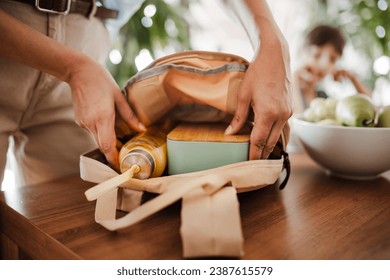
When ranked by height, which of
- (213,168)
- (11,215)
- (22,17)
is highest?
(22,17)

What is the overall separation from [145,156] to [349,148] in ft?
1.28

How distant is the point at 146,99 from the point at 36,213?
23 centimetres

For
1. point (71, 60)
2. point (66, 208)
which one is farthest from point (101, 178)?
point (71, 60)

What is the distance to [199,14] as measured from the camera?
1.66 m

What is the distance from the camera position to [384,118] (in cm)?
61

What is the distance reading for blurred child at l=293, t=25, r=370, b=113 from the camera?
68.7 inches

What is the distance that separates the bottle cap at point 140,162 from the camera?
1.41 ft

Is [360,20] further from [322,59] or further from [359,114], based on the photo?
[359,114]

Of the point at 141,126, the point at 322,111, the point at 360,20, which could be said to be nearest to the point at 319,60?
the point at 360,20

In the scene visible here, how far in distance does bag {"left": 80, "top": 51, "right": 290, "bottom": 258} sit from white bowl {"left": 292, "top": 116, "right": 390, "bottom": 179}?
13 centimetres

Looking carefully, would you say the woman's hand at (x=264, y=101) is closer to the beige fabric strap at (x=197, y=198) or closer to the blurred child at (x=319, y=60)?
the beige fabric strap at (x=197, y=198)
